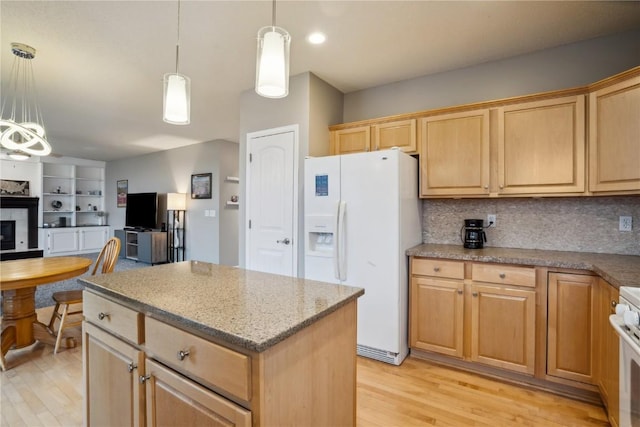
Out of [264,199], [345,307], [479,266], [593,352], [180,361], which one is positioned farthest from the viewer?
[264,199]

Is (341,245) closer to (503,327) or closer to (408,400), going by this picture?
(408,400)

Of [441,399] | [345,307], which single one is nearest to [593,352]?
[441,399]

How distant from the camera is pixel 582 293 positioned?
6.68 ft

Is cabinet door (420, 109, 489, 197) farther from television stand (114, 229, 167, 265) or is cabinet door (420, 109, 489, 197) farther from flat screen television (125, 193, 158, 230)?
flat screen television (125, 193, 158, 230)

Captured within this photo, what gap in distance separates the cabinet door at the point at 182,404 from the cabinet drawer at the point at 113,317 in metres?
0.14

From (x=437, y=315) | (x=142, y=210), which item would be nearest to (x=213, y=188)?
(x=142, y=210)

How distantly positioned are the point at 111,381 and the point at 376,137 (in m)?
2.71

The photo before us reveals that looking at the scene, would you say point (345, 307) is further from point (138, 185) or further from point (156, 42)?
point (138, 185)

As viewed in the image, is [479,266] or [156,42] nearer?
[479,266]

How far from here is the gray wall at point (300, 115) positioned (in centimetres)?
309

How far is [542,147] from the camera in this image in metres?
2.41

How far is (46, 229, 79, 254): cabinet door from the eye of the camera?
7.73m

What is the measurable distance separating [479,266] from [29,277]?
11.4ft

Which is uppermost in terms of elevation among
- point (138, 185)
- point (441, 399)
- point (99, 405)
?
point (138, 185)
